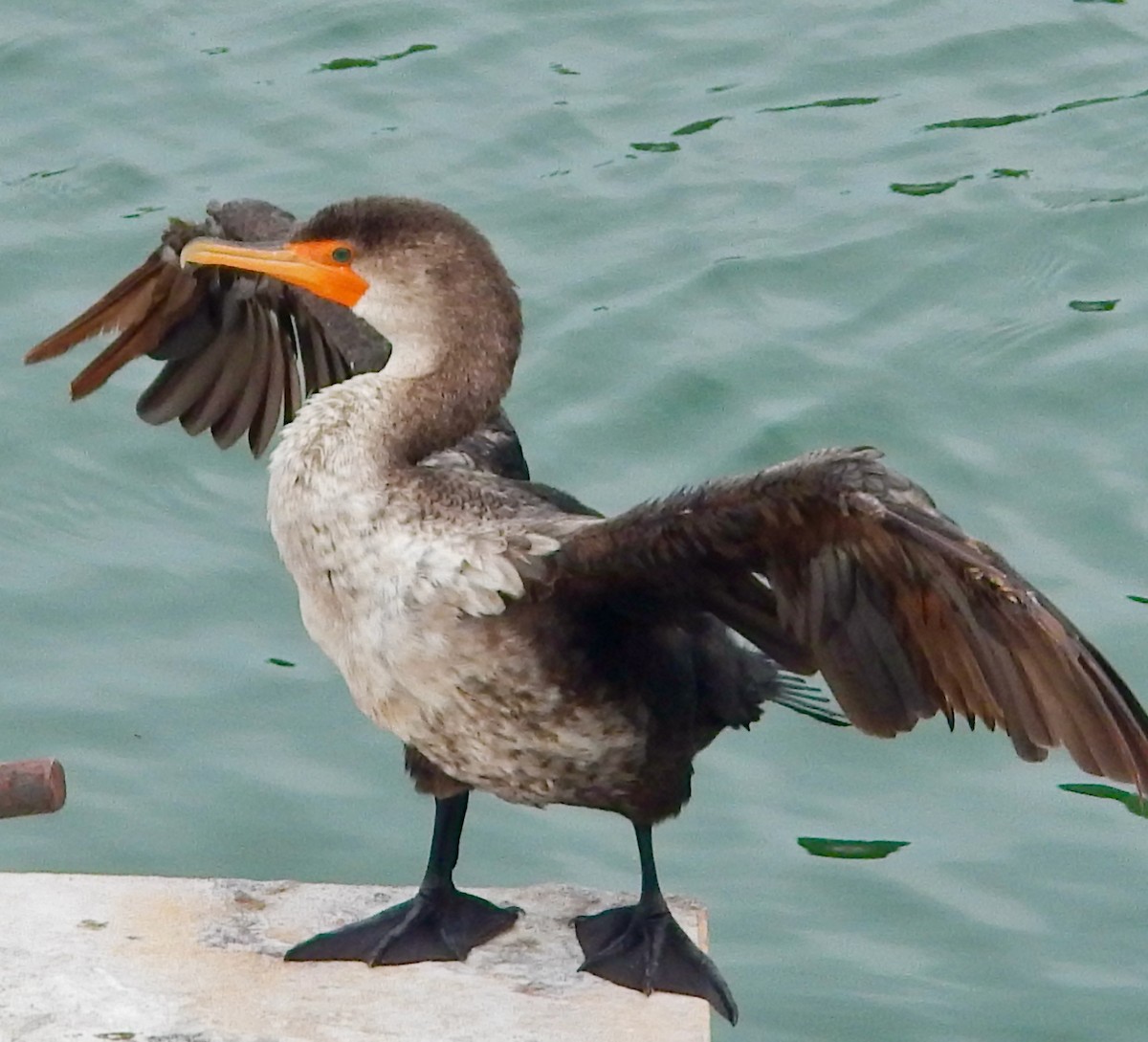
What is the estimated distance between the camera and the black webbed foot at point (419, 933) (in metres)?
4.80

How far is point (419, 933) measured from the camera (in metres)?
4.88

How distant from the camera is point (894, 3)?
9.73 metres

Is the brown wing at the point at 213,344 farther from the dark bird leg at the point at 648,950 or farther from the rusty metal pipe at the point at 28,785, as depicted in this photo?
the rusty metal pipe at the point at 28,785

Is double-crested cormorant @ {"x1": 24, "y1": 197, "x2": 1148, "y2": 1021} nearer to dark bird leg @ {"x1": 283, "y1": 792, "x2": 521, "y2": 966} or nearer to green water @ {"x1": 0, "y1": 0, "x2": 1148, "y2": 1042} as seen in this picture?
dark bird leg @ {"x1": 283, "y1": 792, "x2": 521, "y2": 966}

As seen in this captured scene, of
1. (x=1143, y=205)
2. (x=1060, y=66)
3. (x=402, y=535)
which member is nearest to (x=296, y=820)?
(x=402, y=535)

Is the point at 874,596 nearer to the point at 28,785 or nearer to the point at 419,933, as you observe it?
the point at 419,933

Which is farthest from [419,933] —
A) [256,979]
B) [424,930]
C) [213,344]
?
[213,344]

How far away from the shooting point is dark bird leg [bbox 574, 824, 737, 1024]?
15.6 feet

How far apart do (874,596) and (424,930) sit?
1.06 metres

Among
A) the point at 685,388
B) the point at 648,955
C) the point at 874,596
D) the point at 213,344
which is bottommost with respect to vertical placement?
the point at 685,388

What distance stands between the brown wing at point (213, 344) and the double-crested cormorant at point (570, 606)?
0.74m

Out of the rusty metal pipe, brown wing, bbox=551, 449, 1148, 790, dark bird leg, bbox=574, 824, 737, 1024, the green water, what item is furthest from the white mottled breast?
the green water

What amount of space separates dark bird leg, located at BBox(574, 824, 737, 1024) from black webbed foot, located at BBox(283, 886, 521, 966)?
0.55ft

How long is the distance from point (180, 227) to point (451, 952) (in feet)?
5.36
